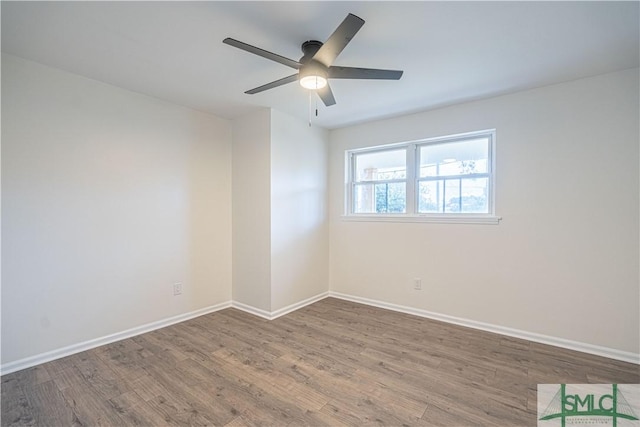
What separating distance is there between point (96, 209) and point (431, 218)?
3.48 meters

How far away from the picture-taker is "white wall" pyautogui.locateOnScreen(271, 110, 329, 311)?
11.8 ft

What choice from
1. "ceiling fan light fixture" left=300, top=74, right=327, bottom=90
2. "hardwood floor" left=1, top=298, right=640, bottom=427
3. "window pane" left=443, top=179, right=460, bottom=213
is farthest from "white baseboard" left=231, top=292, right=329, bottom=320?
"ceiling fan light fixture" left=300, top=74, right=327, bottom=90

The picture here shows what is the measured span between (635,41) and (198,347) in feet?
13.7

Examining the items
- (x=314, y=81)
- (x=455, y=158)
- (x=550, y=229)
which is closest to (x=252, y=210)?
(x=314, y=81)

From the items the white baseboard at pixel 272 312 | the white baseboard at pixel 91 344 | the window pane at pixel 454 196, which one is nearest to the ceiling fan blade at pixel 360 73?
the window pane at pixel 454 196

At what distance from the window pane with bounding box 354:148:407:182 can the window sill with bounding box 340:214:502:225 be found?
535mm

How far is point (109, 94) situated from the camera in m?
2.84

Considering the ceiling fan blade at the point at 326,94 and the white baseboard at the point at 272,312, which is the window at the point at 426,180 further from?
the ceiling fan blade at the point at 326,94

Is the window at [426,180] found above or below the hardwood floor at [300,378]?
above

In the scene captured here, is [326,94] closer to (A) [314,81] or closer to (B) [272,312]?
(A) [314,81]

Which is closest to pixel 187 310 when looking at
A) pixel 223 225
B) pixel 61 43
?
pixel 223 225

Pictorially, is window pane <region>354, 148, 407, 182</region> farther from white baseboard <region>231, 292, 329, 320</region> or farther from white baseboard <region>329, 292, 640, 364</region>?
white baseboard <region>231, 292, 329, 320</region>

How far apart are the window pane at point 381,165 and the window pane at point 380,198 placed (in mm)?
113

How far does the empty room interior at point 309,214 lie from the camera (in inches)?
75.9
